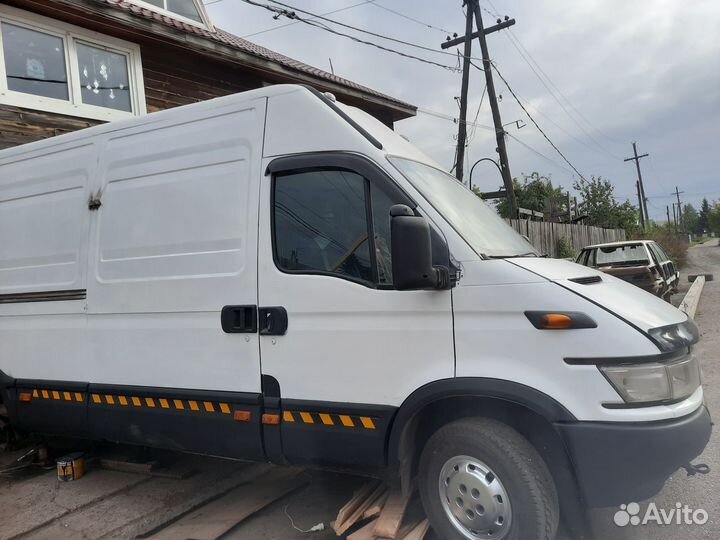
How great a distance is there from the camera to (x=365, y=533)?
315 centimetres

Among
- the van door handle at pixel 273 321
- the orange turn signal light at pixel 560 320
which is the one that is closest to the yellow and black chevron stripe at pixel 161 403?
the van door handle at pixel 273 321

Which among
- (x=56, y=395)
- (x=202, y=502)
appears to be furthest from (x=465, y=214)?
(x=56, y=395)

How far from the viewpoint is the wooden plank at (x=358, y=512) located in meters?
3.23

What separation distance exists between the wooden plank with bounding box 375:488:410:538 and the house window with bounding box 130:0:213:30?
9201mm

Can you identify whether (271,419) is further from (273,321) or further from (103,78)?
(103,78)

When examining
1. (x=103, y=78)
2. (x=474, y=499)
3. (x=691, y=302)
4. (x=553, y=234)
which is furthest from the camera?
(x=553, y=234)

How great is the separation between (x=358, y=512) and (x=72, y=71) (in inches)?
277

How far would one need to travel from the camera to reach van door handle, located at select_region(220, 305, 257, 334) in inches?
134

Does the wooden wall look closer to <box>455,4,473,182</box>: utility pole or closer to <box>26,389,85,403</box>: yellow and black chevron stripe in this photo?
<box>26,389,85,403</box>: yellow and black chevron stripe

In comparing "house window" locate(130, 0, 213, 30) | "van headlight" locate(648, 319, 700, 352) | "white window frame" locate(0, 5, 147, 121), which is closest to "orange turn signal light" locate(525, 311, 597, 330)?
"van headlight" locate(648, 319, 700, 352)

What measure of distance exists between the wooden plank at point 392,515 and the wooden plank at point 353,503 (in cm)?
19

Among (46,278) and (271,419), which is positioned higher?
(46,278)

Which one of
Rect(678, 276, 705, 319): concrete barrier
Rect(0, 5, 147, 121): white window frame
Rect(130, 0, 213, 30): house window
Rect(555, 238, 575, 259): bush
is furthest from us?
Rect(555, 238, 575, 259): bush

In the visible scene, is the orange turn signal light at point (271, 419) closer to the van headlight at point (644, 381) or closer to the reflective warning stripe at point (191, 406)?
the reflective warning stripe at point (191, 406)
